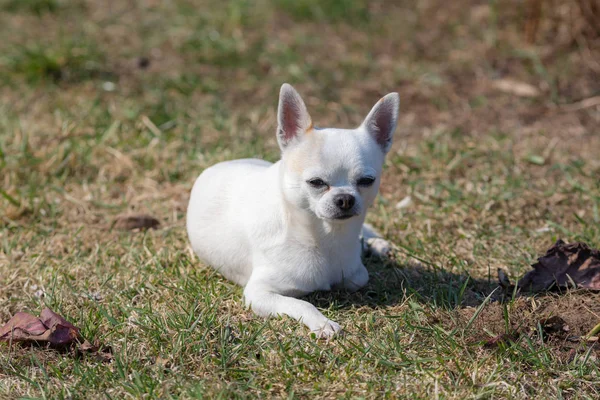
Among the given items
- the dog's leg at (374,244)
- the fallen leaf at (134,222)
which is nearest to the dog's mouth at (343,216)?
the dog's leg at (374,244)

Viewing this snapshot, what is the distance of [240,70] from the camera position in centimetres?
697

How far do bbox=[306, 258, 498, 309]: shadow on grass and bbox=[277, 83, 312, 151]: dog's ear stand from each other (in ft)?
2.63

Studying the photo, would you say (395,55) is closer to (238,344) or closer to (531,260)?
(531,260)

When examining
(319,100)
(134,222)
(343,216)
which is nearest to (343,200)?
(343,216)

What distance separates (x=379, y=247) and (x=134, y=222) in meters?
1.49

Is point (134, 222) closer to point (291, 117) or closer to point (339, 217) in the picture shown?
point (291, 117)

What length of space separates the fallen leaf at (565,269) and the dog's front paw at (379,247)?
31.0 inches

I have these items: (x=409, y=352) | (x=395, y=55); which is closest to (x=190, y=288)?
(x=409, y=352)

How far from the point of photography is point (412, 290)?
3.67 m

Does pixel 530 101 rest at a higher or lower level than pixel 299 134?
lower

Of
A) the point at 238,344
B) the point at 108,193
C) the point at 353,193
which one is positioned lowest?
the point at 108,193

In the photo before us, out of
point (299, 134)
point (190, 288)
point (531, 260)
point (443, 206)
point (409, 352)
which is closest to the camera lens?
point (409, 352)

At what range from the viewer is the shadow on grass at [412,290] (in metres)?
3.70

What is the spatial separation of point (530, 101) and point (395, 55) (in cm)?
145
